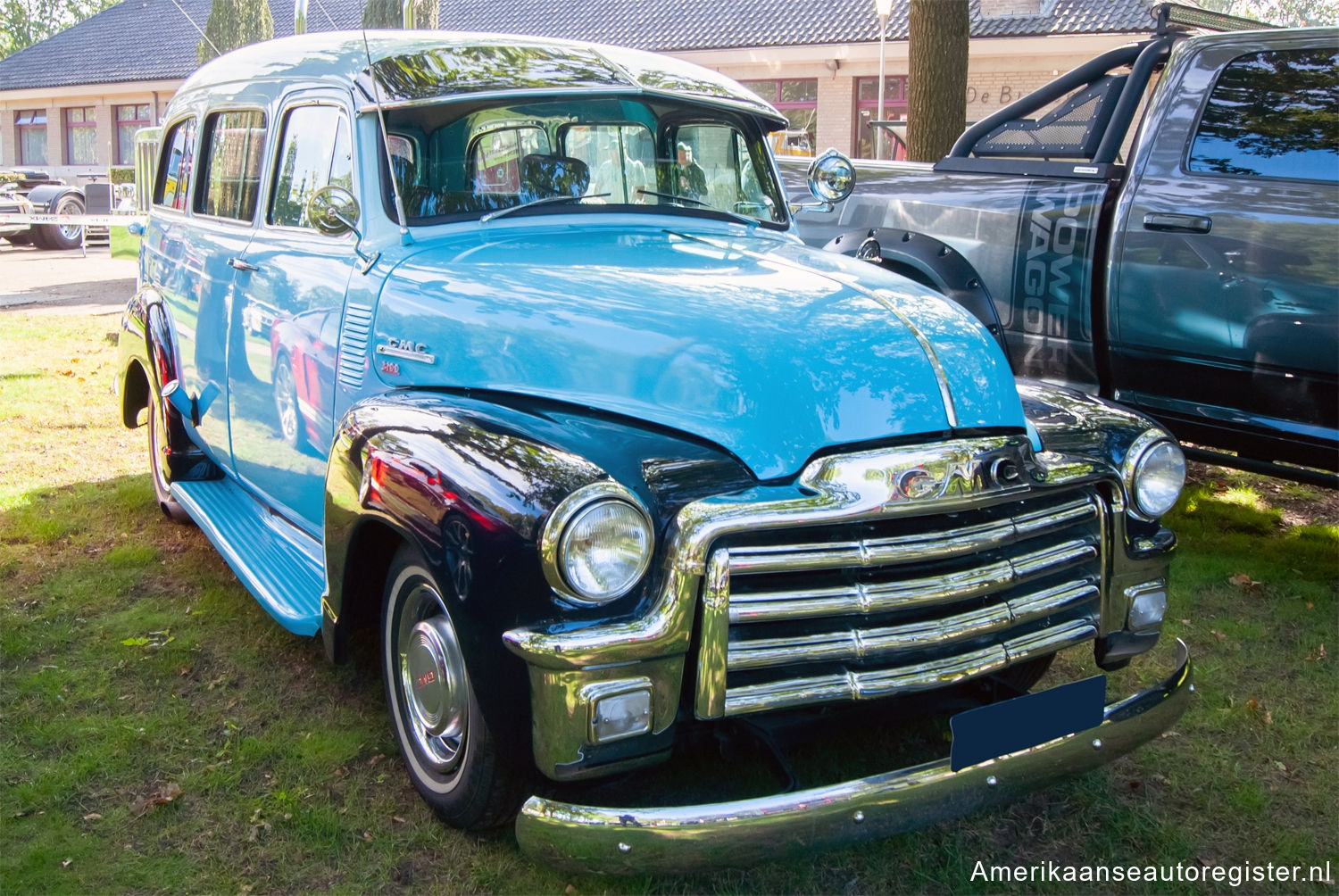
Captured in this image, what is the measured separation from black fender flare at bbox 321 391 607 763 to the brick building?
11650mm

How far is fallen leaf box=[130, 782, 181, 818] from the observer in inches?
123

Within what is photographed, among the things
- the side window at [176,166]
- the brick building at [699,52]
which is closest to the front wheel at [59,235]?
the brick building at [699,52]

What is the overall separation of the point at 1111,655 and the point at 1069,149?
3.17 metres

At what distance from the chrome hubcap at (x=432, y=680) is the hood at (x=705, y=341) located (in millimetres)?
613

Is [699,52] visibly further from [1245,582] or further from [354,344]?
[354,344]

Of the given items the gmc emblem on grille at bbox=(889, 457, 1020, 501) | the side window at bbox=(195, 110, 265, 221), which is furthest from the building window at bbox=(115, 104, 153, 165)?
the gmc emblem on grille at bbox=(889, 457, 1020, 501)

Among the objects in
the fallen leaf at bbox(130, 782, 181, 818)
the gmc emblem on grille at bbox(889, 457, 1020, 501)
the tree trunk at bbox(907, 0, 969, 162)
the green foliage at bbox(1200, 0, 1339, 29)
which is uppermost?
→ the green foliage at bbox(1200, 0, 1339, 29)

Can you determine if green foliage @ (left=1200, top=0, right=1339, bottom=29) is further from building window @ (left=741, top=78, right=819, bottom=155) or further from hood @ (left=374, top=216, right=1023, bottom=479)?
hood @ (left=374, top=216, right=1023, bottom=479)

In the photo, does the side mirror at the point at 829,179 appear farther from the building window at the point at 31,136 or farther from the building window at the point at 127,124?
the building window at the point at 31,136

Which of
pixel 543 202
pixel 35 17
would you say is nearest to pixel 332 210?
pixel 543 202

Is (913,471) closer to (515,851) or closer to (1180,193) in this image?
(515,851)

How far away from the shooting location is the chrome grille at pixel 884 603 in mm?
2402

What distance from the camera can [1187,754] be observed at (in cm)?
343

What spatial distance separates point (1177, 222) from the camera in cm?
474
